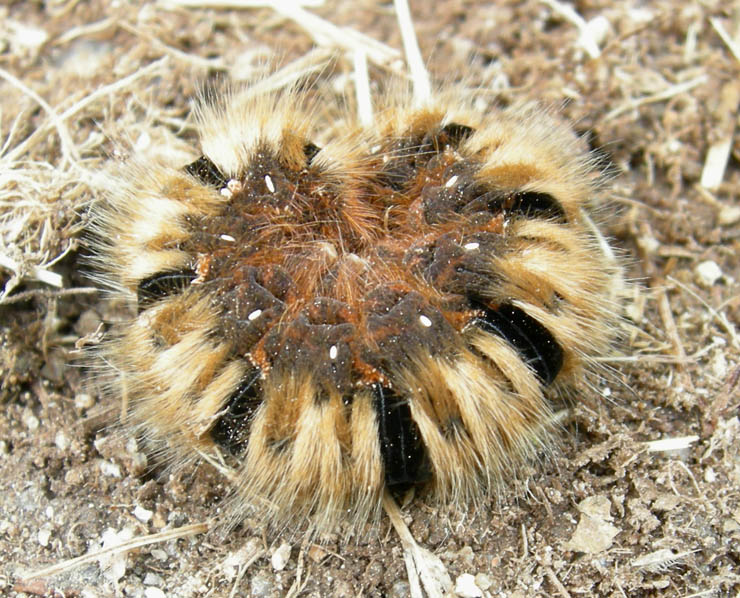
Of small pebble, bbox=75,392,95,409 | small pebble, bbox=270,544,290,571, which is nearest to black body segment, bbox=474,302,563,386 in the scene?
small pebble, bbox=270,544,290,571

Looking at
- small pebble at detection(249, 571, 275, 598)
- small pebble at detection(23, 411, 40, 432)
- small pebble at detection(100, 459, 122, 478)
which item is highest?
small pebble at detection(23, 411, 40, 432)

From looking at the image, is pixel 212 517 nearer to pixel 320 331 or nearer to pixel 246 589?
pixel 246 589

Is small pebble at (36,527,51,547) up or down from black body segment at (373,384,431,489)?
down

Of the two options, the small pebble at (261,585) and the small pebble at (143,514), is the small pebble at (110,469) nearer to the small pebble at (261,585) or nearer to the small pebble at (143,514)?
the small pebble at (143,514)

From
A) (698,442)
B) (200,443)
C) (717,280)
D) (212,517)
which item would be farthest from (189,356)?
(717,280)

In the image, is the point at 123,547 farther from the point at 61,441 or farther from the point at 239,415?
the point at 239,415

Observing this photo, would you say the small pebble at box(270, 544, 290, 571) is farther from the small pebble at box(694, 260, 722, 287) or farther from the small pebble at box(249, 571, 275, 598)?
the small pebble at box(694, 260, 722, 287)

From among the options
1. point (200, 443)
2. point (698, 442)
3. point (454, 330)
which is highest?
point (454, 330)

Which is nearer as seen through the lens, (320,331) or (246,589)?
(320,331)

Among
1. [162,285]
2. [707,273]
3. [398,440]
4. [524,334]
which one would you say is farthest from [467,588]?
[707,273]
